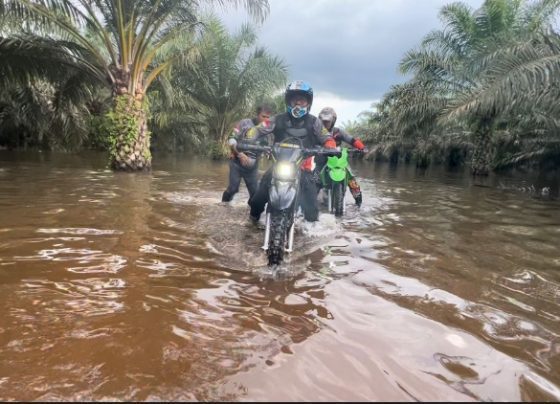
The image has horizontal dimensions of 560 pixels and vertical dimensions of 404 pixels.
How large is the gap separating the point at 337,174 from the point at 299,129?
2.03 meters

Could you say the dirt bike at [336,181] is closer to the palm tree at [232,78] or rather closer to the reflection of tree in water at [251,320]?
the reflection of tree in water at [251,320]

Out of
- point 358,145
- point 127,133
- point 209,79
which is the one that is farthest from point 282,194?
point 209,79

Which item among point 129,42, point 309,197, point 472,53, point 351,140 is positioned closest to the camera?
point 309,197

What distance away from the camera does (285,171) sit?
436cm

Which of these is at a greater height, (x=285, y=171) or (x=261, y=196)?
(x=285, y=171)

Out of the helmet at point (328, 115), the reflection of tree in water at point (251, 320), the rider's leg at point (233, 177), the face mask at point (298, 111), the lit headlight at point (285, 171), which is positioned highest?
the helmet at point (328, 115)

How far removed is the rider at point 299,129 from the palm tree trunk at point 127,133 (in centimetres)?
850

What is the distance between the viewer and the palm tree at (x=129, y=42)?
1184cm

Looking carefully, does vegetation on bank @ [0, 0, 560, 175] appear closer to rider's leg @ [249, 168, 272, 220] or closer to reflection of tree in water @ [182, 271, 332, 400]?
rider's leg @ [249, 168, 272, 220]

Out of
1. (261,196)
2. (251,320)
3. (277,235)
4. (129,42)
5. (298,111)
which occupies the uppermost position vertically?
(129,42)

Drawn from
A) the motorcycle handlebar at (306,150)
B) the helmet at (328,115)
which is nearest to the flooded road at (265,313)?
the motorcycle handlebar at (306,150)

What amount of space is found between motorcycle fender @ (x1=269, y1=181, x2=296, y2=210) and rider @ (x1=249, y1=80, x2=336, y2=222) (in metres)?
0.75

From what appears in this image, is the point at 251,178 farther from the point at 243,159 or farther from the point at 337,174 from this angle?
the point at 337,174

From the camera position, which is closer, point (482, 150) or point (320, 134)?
point (320, 134)
